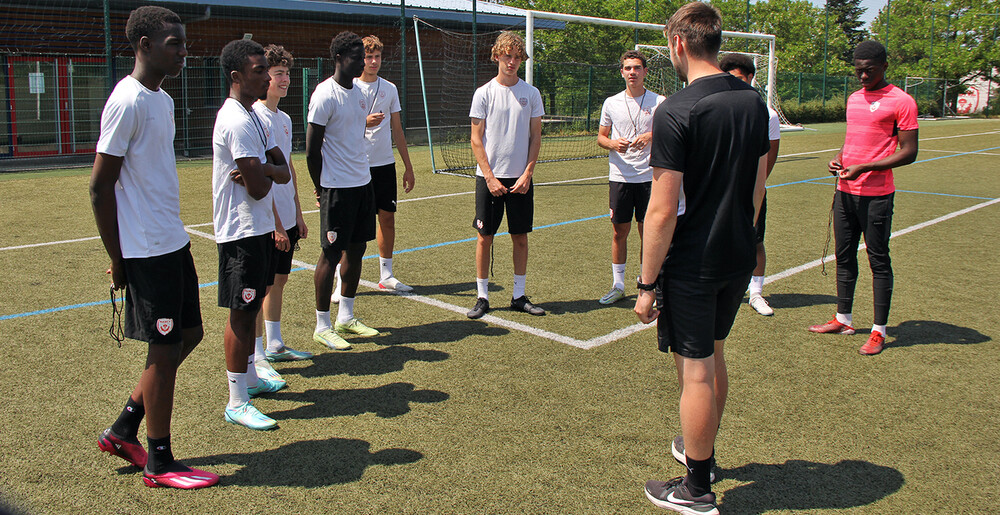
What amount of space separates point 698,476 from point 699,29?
6.08ft

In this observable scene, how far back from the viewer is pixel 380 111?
6.55 m

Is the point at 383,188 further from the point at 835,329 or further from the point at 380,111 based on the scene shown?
the point at 835,329

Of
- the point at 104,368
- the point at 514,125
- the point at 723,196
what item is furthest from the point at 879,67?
the point at 104,368

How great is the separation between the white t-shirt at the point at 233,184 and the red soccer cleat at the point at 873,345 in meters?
4.11

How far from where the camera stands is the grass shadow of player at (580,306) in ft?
20.4

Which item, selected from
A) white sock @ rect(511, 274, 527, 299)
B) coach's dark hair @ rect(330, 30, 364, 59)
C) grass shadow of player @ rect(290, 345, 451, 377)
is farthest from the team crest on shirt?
white sock @ rect(511, 274, 527, 299)

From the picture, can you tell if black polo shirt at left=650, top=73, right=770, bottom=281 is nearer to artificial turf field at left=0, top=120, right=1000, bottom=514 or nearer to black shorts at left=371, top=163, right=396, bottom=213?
artificial turf field at left=0, top=120, right=1000, bottom=514

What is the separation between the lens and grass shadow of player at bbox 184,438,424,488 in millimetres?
3449

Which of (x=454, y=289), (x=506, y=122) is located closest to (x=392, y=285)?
(x=454, y=289)

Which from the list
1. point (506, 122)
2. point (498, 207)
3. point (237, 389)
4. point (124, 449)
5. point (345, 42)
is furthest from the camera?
point (498, 207)

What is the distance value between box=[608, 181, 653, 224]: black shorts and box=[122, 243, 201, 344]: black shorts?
13.2 feet

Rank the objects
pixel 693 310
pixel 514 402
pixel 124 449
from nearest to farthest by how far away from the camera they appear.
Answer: pixel 693 310
pixel 124 449
pixel 514 402

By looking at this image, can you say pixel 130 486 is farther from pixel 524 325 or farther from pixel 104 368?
pixel 524 325

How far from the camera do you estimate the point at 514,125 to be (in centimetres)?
594
